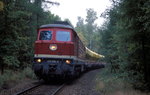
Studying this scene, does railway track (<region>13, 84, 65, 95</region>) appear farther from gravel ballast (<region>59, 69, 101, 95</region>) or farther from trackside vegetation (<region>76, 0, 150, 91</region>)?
trackside vegetation (<region>76, 0, 150, 91</region>)

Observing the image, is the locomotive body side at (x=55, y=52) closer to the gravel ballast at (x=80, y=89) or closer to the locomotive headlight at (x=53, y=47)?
the locomotive headlight at (x=53, y=47)

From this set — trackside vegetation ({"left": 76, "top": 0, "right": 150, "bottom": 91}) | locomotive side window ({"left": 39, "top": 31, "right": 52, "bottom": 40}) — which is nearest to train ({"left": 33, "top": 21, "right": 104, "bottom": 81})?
locomotive side window ({"left": 39, "top": 31, "right": 52, "bottom": 40})

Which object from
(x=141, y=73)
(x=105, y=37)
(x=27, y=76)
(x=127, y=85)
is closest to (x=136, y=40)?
(x=141, y=73)

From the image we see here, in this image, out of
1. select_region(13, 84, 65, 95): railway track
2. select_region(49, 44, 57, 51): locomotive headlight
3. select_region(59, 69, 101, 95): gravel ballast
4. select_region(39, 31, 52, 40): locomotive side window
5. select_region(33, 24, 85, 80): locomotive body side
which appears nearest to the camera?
select_region(13, 84, 65, 95): railway track

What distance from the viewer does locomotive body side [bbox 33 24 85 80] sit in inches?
418

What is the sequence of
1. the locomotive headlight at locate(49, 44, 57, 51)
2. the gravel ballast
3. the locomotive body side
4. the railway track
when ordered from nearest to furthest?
the railway track → the gravel ballast → the locomotive body side → the locomotive headlight at locate(49, 44, 57, 51)

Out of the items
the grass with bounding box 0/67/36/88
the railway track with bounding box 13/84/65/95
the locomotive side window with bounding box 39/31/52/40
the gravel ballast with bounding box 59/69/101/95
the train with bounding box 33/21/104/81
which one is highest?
the locomotive side window with bounding box 39/31/52/40

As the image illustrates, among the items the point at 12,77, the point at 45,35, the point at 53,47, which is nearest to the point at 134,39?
the point at 53,47

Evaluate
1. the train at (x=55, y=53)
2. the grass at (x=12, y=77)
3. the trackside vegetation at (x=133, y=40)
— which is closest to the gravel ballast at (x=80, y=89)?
the train at (x=55, y=53)

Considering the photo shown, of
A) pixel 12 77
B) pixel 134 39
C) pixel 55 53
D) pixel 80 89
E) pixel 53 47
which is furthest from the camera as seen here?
pixel 12 77

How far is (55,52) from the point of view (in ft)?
36.0

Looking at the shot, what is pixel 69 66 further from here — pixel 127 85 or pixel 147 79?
pixel 147 79

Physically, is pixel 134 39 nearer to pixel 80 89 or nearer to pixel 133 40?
pixel 133 40

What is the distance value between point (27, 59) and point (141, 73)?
11.3m
